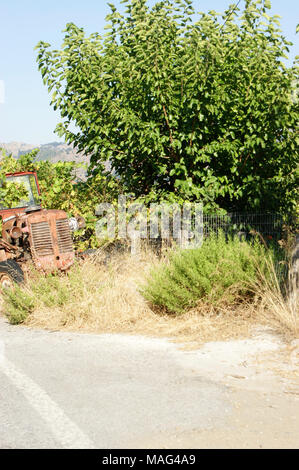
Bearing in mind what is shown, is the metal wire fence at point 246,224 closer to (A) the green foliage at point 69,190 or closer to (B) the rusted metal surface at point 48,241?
(A) the green foliage at point 69,190

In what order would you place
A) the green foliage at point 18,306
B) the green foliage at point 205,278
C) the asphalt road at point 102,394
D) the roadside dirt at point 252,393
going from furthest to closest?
the green foliage at point 18,306, the green foliage at point 205,278, the asphalt road at point 102,394, the roadside dirt at point 252,393

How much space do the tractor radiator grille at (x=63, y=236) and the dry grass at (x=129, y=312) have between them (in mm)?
1326

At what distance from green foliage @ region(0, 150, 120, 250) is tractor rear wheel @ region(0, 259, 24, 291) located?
2.35m

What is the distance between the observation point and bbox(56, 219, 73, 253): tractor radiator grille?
1105 centimetres

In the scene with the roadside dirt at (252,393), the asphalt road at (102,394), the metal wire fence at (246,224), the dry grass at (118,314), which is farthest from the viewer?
the metal wire fence at (246,224)

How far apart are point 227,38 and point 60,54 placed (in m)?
3.35

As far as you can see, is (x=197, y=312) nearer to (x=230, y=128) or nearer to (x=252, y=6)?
(x=230, y=128)

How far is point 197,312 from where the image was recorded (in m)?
7.86

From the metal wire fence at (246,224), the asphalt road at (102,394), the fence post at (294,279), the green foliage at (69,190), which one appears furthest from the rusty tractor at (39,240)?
the fence post at (294,279)

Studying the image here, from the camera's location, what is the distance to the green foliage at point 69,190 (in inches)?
485

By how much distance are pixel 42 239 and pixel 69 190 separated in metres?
3.75

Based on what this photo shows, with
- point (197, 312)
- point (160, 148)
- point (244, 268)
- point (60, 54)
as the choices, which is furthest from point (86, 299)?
point (60, 54)

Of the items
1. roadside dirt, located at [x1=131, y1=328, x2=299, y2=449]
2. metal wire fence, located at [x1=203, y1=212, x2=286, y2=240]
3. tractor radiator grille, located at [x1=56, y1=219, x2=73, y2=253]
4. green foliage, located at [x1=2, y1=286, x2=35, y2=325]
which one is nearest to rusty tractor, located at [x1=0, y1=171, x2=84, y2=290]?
tractor radiator grille, located at [x1=56, y1=219, x2=73, y2=253]

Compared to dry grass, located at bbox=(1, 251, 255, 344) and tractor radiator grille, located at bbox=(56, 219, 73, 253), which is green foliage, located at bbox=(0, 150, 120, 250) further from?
dry grass, located at bbox=(1, 251, 255, 344)
